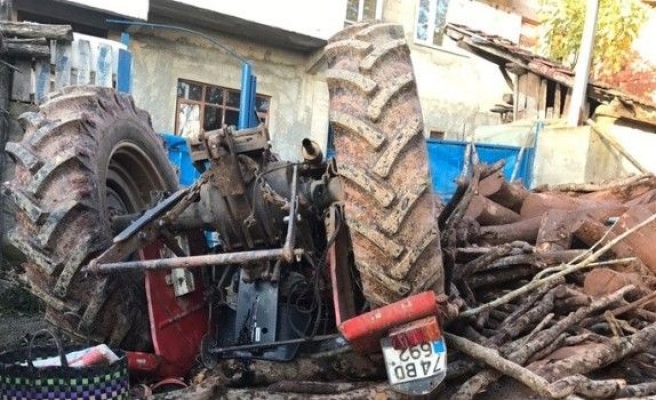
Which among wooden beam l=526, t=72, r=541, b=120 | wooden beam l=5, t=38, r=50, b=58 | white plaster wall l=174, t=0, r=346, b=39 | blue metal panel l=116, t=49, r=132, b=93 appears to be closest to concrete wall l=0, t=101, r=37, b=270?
wooden beam l=5, t=38, r=50, b=58

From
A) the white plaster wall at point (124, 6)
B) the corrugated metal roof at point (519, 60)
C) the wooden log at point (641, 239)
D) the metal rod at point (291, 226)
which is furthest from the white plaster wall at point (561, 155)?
the metal rod at point (291, 226)

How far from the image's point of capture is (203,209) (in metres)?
3.58

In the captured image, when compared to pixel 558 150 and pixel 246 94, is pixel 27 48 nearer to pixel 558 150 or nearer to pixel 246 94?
pixel 246 94

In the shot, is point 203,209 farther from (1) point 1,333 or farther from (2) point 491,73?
(2) point 491,73

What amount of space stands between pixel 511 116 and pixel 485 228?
12317 mm

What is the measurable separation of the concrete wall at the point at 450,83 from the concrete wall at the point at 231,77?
321 cm

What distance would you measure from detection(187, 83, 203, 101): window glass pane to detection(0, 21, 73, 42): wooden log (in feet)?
17.6

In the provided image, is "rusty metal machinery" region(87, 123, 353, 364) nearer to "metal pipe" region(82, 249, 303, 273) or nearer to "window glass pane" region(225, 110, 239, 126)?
"metal pipe" region(82, 249, 303, 273)

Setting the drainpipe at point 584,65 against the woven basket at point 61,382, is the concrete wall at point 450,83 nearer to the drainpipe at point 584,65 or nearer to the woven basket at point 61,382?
the drainpipe at point 584,65

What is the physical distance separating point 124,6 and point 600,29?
34.0ft

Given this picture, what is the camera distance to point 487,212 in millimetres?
5359

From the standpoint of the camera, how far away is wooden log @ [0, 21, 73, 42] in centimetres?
811

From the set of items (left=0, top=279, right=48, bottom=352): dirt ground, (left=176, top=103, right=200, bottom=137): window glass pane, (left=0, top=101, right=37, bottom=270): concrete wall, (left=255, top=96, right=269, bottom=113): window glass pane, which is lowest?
(left=0, top=279, right=48, bottom=352): dirt ground

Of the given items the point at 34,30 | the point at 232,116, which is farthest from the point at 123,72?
the point at 232,116
